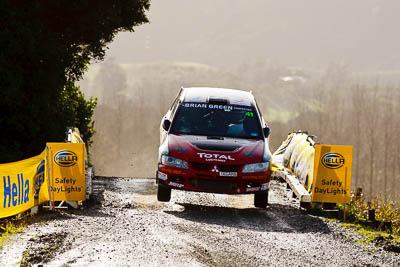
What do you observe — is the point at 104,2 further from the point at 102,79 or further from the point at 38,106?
the point at 102,79

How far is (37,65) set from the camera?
16344 mm

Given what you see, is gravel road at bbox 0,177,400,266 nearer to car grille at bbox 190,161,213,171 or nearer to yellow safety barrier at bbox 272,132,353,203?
yellow safety barrier at bbox 272,132,353,203

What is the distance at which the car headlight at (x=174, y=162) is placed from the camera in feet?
35.1

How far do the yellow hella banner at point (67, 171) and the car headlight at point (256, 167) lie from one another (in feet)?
9.76

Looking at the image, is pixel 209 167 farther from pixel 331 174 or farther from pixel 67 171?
pixel 67 171

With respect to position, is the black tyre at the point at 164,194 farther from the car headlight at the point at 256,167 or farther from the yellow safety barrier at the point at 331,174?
the yellow safety barrier at the point at 331,174

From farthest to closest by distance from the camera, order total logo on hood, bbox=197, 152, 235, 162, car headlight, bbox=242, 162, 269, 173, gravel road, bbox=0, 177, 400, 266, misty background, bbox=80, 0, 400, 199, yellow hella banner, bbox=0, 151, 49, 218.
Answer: misty background, bbox=80, 0, 400, 199 < car headlight, bbox=242, 162, 269, 173 < total logo on hood, bbox=197, 152, 235, 162 < yellow hella banner, bbox=0, 151, 49, 218 < gravel road, bbox=0, 177, 400, 266

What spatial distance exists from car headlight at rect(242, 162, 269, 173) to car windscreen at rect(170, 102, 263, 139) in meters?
0.78

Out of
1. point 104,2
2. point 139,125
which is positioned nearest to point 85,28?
point 104,2

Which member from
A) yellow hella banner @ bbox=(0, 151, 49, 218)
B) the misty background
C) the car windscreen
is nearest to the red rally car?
the car windscreen

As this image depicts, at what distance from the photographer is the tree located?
15523 millimetres

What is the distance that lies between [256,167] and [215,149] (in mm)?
845

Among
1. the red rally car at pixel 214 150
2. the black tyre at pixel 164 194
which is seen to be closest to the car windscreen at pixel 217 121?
the red rally car at pixel 214 150

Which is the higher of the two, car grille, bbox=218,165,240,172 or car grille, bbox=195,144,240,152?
car grille, bbox=195,144,240,152
